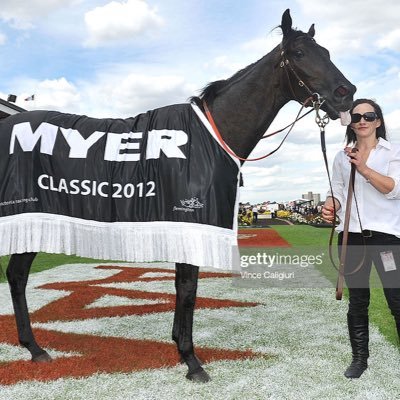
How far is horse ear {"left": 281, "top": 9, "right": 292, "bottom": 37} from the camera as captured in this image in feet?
11.4

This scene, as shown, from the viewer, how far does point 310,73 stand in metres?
3.41

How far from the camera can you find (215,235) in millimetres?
3459

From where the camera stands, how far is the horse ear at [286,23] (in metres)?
3.46

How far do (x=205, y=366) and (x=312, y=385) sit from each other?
0.89 meters

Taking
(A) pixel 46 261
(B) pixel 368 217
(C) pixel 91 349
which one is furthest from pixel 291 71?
(A) pixel 46 261

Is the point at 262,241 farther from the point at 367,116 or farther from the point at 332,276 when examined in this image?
the point at 367,116

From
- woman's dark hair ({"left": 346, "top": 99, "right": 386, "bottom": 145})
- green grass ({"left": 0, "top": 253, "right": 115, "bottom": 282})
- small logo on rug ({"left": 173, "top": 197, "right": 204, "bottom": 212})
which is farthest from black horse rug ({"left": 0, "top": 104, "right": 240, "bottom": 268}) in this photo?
green grass ({"left": 0, "top": 253, "right": 115, "bottom": 282})

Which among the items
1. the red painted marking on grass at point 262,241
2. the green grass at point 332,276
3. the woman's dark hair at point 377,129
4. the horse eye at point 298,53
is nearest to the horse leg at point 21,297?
the horse eye at point 298,53

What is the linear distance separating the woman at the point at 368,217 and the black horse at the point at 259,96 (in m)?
0.34

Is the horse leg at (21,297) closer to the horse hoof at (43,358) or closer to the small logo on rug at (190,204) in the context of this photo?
the horse hoof at (43,358)

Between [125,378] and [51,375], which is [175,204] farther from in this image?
[51,375]

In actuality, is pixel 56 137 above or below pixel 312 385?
above

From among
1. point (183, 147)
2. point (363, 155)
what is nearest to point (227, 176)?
point (183, 147)

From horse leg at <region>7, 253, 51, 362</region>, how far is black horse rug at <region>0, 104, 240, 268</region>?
32 cm
